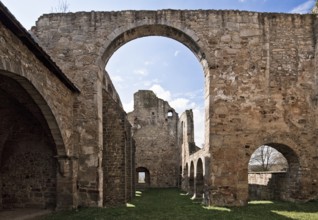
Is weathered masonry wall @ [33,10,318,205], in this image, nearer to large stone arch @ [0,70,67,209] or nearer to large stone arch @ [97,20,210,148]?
large stone arch @ [97,20,210,148]

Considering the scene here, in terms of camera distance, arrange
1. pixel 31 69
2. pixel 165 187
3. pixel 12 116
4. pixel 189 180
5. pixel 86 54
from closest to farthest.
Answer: pixel 31 69 → pixel 12 116 → pixel 86 54 → pixel 189 180 → pixel 165 187

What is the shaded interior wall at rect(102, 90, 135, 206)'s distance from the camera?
11180 mm

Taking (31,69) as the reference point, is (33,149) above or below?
below

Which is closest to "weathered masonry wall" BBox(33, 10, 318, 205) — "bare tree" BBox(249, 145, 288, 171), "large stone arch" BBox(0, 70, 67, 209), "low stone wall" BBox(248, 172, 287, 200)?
"low stone wall" BBox(248, 172, 287, 200)

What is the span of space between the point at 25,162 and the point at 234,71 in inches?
298

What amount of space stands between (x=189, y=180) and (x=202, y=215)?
10.3 metres

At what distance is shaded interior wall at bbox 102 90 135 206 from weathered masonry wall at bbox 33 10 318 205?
0.64m

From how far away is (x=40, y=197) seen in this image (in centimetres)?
970

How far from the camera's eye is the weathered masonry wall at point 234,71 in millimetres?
10445

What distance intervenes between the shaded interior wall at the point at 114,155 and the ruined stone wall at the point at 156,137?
1293 centimetres

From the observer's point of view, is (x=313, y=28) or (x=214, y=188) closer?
(x=214, y=188)

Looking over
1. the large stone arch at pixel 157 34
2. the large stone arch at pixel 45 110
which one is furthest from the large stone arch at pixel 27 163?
the large stone arch at pixel 157 34

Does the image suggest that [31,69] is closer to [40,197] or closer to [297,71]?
[40,197]

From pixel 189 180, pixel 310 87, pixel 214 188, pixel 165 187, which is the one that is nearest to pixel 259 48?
pixel 310 87
